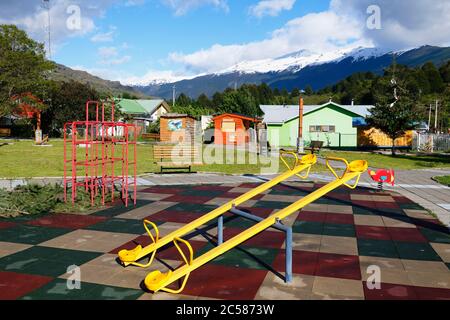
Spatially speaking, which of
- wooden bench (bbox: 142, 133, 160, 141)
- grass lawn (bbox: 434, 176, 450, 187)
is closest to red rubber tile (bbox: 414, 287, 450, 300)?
grass lawn (bbox: 434, 176, 450, 187)

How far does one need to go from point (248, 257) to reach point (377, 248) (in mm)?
2260

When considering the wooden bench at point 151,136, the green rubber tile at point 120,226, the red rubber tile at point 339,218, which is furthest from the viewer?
the wooden bench at point 151,136

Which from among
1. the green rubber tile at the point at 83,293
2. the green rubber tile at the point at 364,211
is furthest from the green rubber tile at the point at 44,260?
the green rubber tile at the point at 364,211

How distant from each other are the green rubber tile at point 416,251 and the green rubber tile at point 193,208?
4340mm

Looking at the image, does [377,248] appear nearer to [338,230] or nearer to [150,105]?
[338,230]

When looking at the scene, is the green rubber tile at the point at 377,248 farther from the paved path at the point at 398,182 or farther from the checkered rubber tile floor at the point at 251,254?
the paved path at the point at 398,182

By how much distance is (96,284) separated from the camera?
495 centimetres

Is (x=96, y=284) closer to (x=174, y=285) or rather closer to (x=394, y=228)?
(x=174, y=285)

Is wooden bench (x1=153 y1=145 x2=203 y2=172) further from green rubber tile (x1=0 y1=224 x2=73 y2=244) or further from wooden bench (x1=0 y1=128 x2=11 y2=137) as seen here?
wooden bench (x1=0 y1=128 x2=11 y2=137)

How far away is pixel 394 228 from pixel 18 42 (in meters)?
43.2

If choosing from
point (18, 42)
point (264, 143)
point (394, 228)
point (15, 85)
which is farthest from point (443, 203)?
point (18, 42)

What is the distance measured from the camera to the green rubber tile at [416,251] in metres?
6.20

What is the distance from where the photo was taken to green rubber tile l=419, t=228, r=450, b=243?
23.4ft

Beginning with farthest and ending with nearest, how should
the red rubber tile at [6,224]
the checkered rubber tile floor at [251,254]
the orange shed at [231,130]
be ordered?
the orange shed at [231,130]
the red rubber tile at [6,224]
the checkered rubber tile floor at [251,254]
